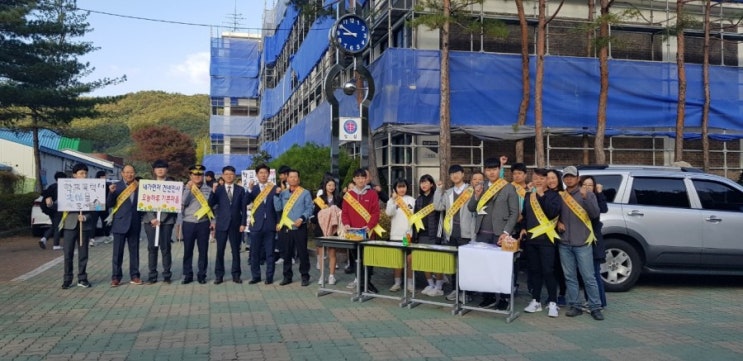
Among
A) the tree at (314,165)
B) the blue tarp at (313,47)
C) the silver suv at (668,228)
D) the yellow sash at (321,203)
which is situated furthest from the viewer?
the blue tarp at (313,47)

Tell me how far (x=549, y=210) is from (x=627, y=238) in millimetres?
2379

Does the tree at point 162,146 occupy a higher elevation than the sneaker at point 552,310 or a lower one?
higher

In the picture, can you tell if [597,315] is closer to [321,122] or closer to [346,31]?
Result: [346,31]

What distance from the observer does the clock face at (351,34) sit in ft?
45.3

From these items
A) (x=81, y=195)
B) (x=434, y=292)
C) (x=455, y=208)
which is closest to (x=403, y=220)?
(x=455, y=208)

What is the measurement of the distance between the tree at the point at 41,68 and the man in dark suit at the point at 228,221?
1359cm

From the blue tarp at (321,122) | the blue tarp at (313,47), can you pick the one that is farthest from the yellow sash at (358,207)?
the blue tarp at (313,47)

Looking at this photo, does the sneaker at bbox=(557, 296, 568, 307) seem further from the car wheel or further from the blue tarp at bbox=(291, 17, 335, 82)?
the blue tarp at bbox=(291, 17, 335, 82)

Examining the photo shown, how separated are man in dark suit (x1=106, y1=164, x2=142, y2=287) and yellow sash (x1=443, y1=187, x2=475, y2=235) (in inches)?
192

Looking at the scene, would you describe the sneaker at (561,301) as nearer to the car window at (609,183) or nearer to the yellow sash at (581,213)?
the yellow sash at (581,213)

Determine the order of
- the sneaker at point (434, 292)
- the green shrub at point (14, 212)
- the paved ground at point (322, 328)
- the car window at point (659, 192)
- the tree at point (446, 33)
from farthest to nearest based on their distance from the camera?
the green shrub at point (14, 212)
the tree at point (446, 33)
the car window at point (659, 192)
the sneaker at point (434, 292)
the paved ground at point (322, 328)

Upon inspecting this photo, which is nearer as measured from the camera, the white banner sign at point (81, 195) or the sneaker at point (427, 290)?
the sneaker at point (427, 290)

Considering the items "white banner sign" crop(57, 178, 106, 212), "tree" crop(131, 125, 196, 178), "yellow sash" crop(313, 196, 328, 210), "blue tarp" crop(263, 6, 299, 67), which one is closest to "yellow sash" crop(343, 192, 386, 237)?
"yellow sash" crop(313, 196, 328, 210)

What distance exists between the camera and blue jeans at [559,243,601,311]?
23.7ft
